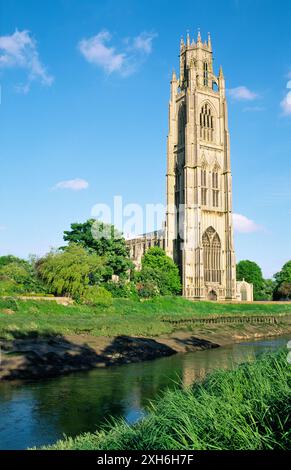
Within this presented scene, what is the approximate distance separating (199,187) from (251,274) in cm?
3568

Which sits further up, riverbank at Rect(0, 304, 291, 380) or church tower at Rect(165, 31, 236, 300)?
church tower at Rect(165, 31, 236, 300)

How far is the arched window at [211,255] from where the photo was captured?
74.5 meters

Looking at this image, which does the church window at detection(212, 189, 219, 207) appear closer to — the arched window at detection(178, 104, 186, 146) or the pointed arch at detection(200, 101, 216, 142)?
the pointed arch at detection(200, 101, 216, 142)

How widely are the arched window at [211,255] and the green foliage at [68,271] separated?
85.9 feet

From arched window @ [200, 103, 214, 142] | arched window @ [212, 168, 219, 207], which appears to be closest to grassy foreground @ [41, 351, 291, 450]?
arched window @ [212, 168, 219, 207]

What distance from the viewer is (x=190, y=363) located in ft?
89.0

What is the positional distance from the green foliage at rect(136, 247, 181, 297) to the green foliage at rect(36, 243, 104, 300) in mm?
10368

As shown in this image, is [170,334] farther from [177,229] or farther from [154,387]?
Answer: [177,229]

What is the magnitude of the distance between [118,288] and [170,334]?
18.6m

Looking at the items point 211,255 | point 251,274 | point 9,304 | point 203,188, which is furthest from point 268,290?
point 9,304

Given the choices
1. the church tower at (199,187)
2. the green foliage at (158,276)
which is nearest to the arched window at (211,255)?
the church tower at (199,187)

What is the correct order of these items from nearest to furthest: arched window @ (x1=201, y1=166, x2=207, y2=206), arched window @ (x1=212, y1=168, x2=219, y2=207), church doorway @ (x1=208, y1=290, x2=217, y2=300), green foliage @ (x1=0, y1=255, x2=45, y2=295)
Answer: green foliage @ (x1=0, y1=255, x2=45, y2=295) → church doorway @ (x1=208, y1=290, x2=217, y2=300) → arched window @ (x1=201, y1=166, x2=207, y2=206) → arched window @ (x1=212, y1=168, x2=219, y2=207)

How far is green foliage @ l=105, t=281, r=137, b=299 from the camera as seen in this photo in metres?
55.2
